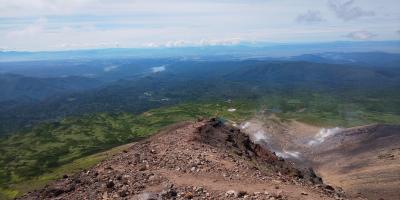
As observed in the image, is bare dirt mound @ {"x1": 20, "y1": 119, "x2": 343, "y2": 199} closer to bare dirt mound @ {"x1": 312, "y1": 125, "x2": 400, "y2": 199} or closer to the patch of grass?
bare dirt mound @ {"x1": 312, "y1": 125, "x2": 400, "y2": 199}

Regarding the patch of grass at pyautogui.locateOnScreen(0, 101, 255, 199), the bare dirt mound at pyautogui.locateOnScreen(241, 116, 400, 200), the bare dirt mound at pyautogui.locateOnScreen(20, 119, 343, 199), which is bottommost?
the patch of grass at pyautogui.locateOnScreen(0, 101, 255, 199)

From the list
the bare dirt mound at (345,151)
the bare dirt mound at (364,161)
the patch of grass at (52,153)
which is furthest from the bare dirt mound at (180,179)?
the patch of grass at (52,153)

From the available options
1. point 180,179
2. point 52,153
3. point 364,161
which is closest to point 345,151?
point 364,161

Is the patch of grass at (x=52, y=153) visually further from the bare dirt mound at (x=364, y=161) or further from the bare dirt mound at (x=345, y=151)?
the bare dirt mound at (x=364, y=161)

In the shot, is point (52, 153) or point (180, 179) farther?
point (52, 153)

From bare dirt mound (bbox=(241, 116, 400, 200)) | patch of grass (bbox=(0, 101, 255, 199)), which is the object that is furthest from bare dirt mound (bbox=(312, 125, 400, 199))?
patch of grass (bbox=(0, 101, 255, 199))

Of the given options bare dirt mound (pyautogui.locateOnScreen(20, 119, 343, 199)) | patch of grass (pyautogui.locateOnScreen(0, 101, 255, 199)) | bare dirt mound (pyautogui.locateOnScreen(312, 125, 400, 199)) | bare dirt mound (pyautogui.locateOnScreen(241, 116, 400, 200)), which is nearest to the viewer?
bare dirt mound (pyautogui.locateOnScreen(20, 119, 343, 199))

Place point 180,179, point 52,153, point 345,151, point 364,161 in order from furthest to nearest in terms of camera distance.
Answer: point 52,153, point 345,151, point 364,161, point 180,179

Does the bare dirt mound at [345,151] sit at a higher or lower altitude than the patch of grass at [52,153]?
higher

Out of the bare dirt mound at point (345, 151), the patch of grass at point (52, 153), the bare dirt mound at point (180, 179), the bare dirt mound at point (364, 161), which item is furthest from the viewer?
the patch of grass at point (52, 153)

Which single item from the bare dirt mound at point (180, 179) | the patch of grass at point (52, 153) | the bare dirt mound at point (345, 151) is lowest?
the patch of grass at point (52, 153)

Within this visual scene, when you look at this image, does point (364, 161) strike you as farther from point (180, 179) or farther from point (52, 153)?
point (52, 153)
